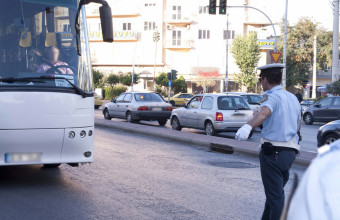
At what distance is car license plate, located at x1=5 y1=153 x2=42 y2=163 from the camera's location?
6789 mm

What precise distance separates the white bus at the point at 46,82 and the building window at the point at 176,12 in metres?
63.6

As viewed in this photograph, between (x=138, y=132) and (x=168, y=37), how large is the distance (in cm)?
5478

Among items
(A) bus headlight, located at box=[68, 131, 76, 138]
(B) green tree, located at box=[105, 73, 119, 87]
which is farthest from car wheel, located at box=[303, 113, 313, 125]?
(B) green tree, located at box=[105, 73, 119, 87]

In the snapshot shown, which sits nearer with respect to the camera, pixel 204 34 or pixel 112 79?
pixel 112 79

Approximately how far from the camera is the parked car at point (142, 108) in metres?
22.6

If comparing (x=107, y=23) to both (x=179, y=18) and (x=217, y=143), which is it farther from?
(x=179, y=18)

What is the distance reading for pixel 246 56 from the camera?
63188 mm

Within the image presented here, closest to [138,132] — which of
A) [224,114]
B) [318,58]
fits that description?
[224,114]

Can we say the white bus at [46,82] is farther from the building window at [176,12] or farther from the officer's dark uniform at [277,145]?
the building window at [176,12]

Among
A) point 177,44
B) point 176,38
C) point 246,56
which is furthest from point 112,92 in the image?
point 246,56

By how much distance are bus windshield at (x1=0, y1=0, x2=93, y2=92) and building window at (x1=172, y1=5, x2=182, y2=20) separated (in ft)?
209

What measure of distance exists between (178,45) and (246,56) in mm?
11385

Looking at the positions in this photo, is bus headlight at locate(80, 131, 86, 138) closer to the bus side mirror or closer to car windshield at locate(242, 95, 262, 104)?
the bus side mirror

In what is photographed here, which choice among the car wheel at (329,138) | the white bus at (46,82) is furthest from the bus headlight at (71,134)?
the car wheel at (329,138)
